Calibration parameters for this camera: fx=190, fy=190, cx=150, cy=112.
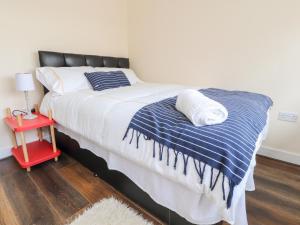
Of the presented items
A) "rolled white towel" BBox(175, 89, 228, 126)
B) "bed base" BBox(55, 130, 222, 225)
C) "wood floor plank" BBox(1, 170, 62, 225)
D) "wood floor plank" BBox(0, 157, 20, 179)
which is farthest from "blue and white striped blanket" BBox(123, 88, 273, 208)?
"wood floor plank" BBox(0, 157, 20, 179)

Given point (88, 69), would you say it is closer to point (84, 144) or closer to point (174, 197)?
point (84, 144)

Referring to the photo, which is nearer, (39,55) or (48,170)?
(48,170)

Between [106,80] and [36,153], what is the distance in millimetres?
1128

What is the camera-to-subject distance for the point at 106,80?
7.66 ft

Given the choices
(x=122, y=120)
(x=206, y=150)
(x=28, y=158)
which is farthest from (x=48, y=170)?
(x=206, y=150)

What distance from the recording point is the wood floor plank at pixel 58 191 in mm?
1455

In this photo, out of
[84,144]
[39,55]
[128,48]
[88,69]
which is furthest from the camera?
[128,48]

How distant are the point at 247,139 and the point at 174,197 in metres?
0.54

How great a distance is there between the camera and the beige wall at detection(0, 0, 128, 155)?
2.08 metres

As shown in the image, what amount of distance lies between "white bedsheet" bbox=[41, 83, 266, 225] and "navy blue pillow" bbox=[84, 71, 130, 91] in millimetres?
319

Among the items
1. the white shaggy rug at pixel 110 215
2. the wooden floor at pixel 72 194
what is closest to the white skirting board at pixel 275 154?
the wooden floor at pixel 72 194

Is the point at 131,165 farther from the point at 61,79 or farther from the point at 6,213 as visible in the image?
the point at 61,79

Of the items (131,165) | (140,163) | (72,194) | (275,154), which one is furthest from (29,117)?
(275,154)

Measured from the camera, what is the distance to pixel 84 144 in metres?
1.84
